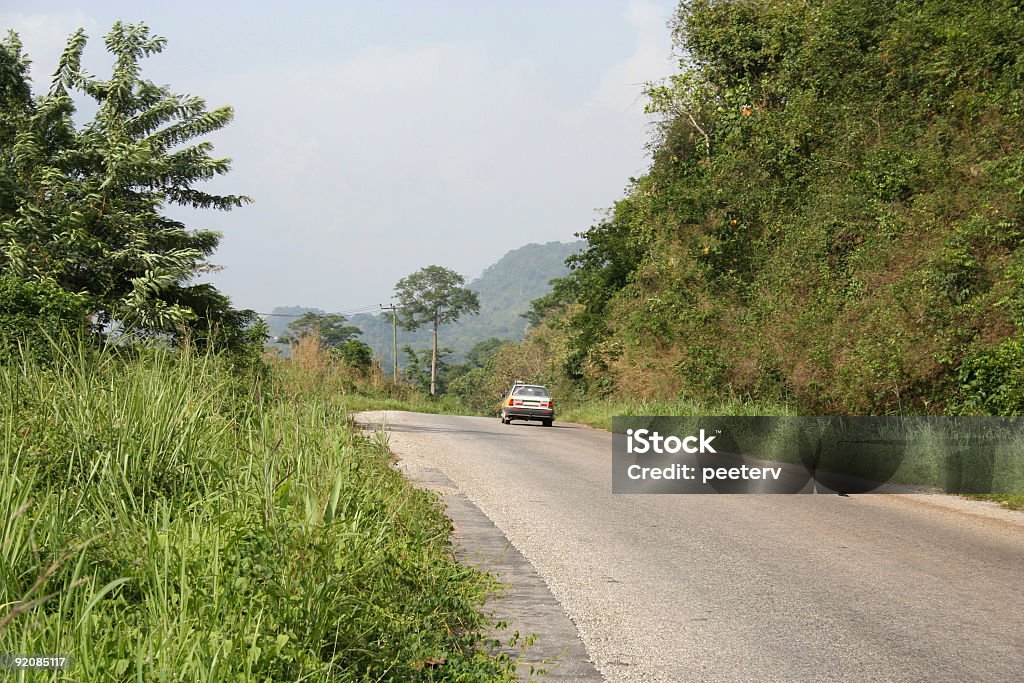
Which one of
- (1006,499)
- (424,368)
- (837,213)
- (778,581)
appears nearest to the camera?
(778,581)

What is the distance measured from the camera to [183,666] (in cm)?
400

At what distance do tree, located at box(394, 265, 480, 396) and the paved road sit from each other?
365ft

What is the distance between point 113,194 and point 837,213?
16.5 metres

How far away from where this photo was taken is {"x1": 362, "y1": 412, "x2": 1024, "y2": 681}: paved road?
5809 mm

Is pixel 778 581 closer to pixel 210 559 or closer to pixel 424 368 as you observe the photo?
pixel 210 559

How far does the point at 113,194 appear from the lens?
22641mm

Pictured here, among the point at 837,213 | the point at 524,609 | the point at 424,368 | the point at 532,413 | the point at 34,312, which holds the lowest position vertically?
the point at 524,609

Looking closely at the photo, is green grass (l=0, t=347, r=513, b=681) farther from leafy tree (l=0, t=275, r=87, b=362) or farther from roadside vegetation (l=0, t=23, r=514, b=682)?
leafy tree (l=0, t=275, r=87, b=362)

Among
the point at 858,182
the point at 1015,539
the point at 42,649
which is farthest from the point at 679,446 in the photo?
the point at 42,649

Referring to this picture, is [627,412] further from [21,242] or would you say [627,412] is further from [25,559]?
[25,559]

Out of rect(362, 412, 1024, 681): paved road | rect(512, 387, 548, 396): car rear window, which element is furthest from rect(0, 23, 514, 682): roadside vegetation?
rect(512, 387, 548, 396): car rear window

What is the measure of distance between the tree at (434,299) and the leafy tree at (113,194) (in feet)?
325

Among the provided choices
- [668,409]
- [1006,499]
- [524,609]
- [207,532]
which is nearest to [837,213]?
[668,409]

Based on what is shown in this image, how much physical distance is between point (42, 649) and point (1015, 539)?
29.2 feet
